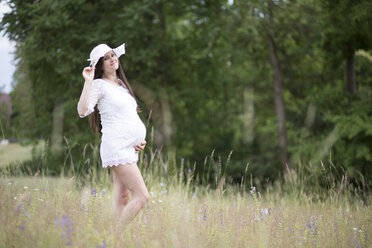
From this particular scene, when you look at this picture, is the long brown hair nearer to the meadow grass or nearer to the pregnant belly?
the pregnant belly

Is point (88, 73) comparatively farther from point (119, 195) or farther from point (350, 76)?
point (350, 76)

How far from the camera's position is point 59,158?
32.7 feet

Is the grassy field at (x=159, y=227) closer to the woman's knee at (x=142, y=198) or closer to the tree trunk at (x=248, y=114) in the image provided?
the woman's knee at (x=142, y=198)

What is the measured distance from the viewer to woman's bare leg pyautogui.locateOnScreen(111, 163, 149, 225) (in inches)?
126

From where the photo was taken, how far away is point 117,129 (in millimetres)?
3307

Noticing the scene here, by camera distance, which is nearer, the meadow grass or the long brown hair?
the meadow grass

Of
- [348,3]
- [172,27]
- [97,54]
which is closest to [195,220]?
[97,54]

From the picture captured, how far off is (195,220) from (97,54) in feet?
5.27

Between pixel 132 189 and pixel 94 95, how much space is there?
30.9 inches

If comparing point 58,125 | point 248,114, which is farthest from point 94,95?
point 248,114

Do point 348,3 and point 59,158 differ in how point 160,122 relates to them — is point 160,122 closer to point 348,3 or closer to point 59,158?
point 59,158

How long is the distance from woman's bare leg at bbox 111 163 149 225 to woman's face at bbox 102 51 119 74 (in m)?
0.84

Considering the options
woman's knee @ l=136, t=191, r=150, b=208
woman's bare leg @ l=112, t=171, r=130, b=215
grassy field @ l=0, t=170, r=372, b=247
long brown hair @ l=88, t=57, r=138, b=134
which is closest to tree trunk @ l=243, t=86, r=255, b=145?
grassy field @ l=0, t=170, r=372, b=247

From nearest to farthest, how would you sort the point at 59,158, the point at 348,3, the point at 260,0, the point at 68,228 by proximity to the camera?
the point at 68,228
the point at 348,3
the point at 260,0
the point at 59,158
